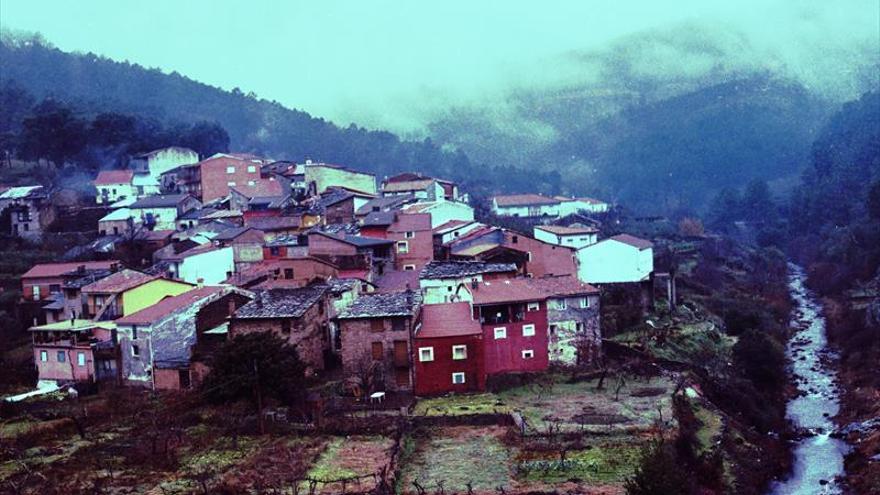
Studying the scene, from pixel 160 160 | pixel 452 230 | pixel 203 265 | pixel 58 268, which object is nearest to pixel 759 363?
pixel 452 230

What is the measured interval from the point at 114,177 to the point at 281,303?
34.6m

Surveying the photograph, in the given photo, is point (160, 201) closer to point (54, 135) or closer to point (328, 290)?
point (54, 135)

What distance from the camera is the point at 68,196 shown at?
57.6 meters

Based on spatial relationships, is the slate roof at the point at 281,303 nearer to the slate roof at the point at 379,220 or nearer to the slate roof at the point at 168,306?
the slate roof at the point at 168,306

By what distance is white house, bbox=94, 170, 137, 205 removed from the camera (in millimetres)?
60644

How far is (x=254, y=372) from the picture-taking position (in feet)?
92.6

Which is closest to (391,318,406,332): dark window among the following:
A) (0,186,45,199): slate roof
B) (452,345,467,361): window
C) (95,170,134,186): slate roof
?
(452,345,467,361): window

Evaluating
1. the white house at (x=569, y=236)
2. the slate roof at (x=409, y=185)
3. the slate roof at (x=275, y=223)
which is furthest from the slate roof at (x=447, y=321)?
the slate roof at (x=409, y=185)

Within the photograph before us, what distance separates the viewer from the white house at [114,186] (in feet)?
199

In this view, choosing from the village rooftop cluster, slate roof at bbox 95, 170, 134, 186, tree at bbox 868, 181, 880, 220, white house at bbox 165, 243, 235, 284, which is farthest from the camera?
tree at bbox 868, 181, 880, 220

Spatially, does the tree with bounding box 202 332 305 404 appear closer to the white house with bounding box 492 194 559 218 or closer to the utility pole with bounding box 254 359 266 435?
the utility pole with bounding box 254 359 266 435

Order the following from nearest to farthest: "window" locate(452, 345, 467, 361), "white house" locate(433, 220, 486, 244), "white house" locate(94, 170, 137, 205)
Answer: "window" locate(452, 345, 467, 361) → "white house" locate(433, 220, 486, 244) → "white house" locate(94, 170, 137, 205)

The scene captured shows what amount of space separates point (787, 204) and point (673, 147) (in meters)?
41.7

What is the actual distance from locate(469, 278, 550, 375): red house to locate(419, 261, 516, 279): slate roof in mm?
2818
